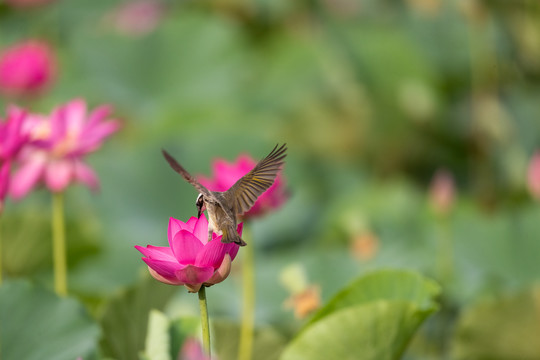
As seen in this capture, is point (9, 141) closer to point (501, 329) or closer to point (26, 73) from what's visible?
point (501, 329)

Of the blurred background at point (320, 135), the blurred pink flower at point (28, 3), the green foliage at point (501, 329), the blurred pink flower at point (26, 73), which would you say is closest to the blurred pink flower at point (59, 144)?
the blurred background at point (320, 135)

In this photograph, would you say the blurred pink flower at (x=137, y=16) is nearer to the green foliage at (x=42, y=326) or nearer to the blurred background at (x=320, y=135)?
the blurred background at (x=320, y=135)

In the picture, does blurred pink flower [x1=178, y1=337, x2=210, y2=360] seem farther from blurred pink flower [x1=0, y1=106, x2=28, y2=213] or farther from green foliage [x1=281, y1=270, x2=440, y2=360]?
blurred pink flower [x1=0, y1=106, x2=28, y2=213]

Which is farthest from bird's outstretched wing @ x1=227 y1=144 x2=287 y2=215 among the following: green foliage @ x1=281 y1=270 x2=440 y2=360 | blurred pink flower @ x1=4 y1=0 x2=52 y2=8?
blurred pink flower @ x1=4 y1=0 x2=52 y2=8

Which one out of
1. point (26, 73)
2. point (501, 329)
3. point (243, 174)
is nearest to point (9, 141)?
point (243, 174)

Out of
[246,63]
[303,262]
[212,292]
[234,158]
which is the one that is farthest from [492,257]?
[246,63]
